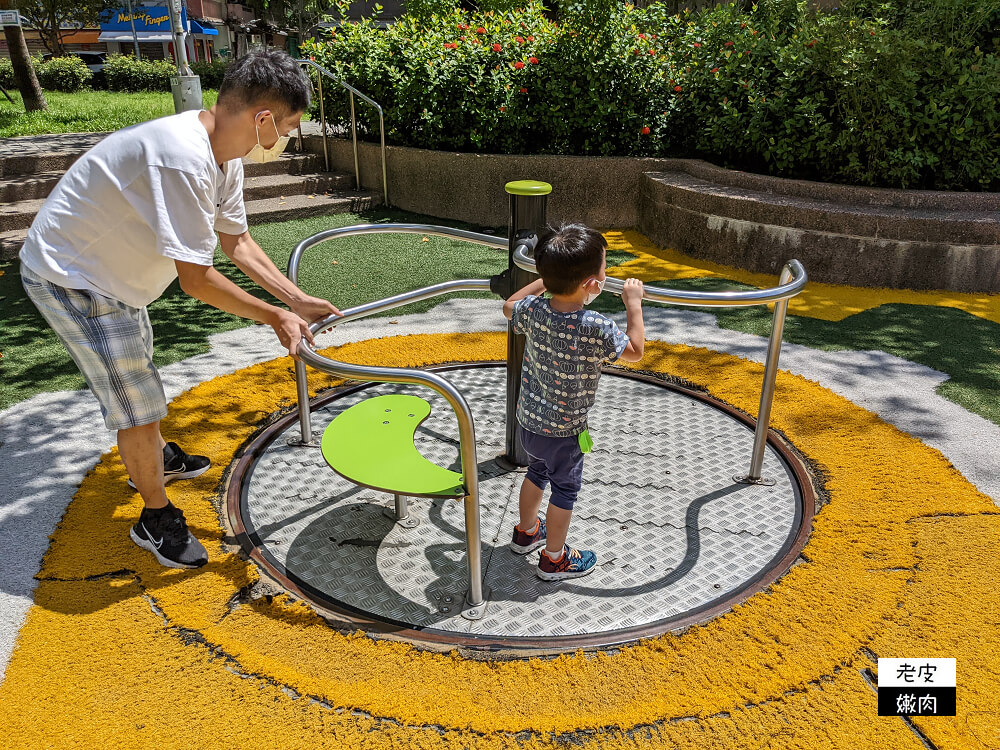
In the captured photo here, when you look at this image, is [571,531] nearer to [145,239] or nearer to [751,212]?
[145,239]

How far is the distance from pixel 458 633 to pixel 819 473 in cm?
190

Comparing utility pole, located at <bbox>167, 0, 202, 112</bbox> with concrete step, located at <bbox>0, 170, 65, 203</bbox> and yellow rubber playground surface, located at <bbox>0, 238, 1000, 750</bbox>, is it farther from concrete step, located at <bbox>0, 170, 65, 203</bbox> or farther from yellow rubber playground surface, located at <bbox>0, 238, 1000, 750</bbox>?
yellow rubber playground surface, located at <bbox>0, 238, 1000, 750</bbox>

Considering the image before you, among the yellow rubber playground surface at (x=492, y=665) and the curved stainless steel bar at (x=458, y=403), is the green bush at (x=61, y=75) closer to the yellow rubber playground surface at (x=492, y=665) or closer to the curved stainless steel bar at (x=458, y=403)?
the yellow rubber playground surface at (x=492, y=665)

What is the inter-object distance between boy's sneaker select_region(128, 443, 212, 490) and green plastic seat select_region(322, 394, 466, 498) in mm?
794

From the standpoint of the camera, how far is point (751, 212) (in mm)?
6227

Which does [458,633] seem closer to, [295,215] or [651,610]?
[651,610]

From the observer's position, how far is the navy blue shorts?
99.3 inches

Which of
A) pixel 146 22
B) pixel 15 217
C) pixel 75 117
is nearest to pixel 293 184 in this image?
pixel 15 217

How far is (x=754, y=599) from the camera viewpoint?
2.55m

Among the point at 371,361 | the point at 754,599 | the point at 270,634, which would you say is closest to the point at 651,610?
the point at 754,599

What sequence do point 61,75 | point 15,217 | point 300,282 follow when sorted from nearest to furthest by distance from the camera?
point 300,282
point 15,217
point 61,75

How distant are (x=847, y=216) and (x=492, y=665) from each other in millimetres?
4950

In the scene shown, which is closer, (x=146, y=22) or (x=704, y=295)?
(x=704, y=295)

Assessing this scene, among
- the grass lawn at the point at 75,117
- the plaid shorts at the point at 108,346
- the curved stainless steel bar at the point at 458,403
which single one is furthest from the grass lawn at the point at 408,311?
the grass lawn at the point at 75,117
